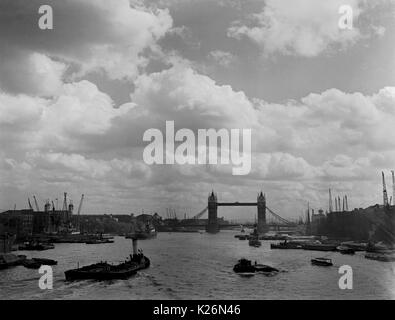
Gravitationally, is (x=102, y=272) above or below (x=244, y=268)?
above

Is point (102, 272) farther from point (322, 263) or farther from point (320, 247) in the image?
point (320, 247)

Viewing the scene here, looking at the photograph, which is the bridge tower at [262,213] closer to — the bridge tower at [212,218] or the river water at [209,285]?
the bridge tower at [212,218]

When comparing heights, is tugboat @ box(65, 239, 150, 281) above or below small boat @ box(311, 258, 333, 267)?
above

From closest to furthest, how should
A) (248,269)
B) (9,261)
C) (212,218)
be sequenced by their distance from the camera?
1. (248,269)
2. (9,261)
3. (212,218)

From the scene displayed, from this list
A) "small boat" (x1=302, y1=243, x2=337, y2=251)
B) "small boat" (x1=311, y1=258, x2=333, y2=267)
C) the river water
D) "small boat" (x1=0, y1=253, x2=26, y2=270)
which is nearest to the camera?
the river water

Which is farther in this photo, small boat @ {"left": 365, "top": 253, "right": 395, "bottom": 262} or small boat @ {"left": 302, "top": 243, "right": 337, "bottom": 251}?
small boat @ {"left": 302, "top": 243, "right": 337, "bottom": 251}

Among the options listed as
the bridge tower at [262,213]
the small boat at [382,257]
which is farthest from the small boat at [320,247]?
the bridge tower at [262,213]

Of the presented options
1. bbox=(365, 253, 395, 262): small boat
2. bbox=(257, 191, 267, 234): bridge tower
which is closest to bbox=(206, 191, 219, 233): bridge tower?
bbox=(257, 191, 267, 234): bridge tower

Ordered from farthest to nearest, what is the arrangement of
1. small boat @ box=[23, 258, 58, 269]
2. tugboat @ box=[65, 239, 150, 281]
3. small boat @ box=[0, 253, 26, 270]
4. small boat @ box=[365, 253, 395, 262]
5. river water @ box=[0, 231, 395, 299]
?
small boat @ box=[365, 253, 395, 262] < small boat @ box=[23, 258, 58, 269] < small boat @ box=[0, 253, 26, 270] < tugboat @ box=[65, 239, 150, 281] < river water @ box=[0, 231, 395, 299]

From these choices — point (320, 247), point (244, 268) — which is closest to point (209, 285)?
point (244, 268)

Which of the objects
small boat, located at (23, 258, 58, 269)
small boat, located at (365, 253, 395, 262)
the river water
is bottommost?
the river water

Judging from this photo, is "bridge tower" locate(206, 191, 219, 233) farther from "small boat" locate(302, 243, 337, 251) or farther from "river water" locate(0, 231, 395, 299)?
"river water" locate(0, 231, 395, 299)
